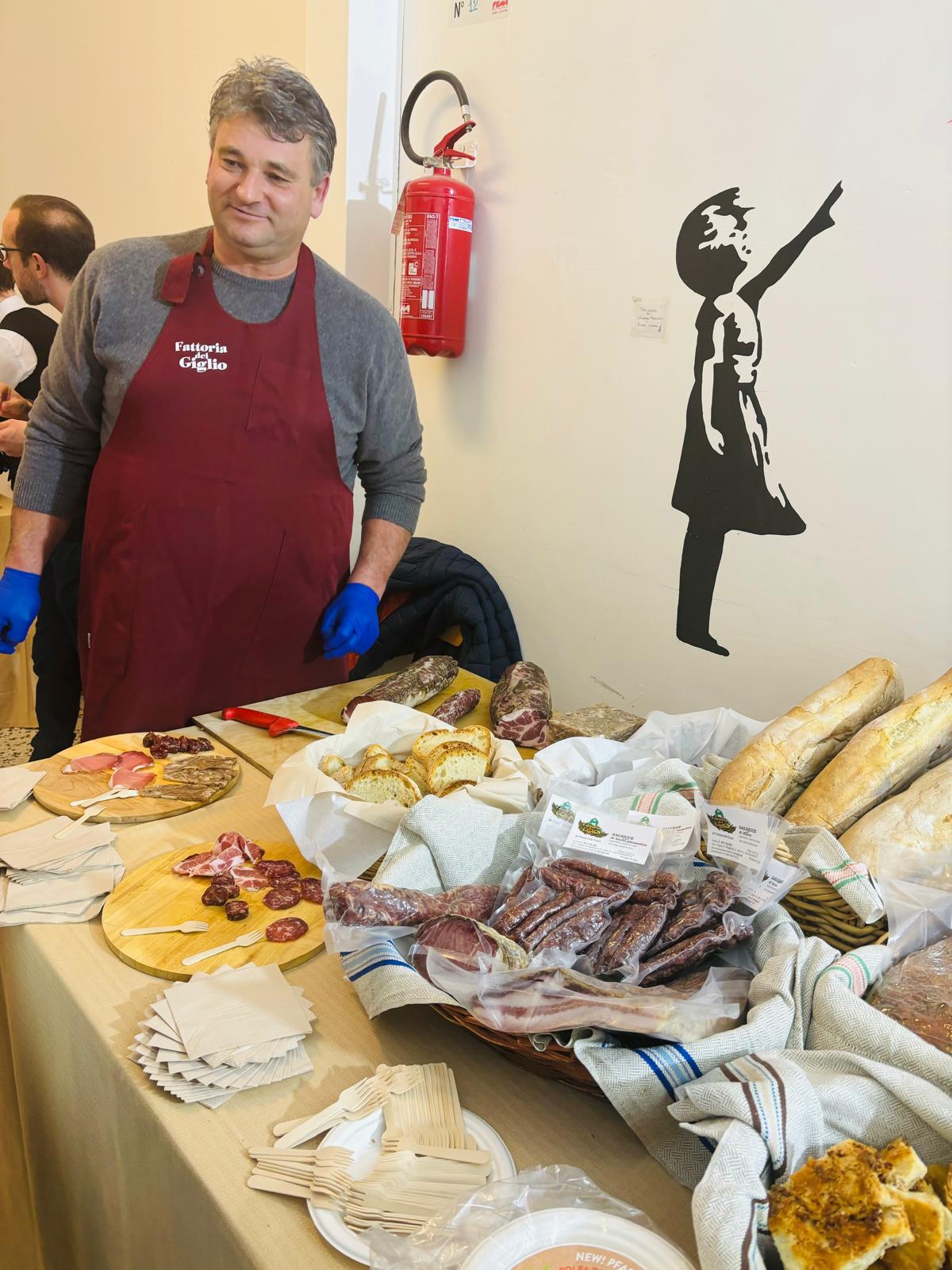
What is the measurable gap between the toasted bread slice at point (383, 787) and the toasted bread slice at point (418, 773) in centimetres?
5

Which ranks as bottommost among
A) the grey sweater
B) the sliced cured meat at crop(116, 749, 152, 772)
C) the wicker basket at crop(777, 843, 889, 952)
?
the sliced cured meat at crop(116, 749, 152, 772)

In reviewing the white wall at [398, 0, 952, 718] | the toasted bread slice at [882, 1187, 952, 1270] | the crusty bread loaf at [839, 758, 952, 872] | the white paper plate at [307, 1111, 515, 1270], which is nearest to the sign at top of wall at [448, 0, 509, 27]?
the white wall at [398, 0, 952, 718]

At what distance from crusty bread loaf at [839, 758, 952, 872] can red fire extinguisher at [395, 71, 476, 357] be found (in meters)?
2.36

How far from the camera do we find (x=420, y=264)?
314 cm

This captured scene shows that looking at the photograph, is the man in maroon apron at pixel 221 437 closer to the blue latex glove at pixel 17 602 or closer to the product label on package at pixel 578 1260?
the blue latex glove at pixel 17 602

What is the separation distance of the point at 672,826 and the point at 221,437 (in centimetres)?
135

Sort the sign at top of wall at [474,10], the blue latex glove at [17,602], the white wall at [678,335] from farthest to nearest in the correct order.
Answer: the sign at top of wall at [474,10] < the white wall at [678,335] < the blue latex glove at [17,602]

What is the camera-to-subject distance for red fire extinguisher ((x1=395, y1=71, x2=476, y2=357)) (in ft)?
10.2

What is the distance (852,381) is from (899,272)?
0.86 ft

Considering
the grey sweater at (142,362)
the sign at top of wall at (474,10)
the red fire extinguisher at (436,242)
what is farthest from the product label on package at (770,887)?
the sign at top of wall at (474,10)

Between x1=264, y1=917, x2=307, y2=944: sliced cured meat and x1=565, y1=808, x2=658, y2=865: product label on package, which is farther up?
x1=565, y1=808, x2=658, y2=865: product label on package

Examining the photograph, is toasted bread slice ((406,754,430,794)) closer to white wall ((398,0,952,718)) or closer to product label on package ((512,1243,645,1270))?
product label on package ((512,1243,645,1270))

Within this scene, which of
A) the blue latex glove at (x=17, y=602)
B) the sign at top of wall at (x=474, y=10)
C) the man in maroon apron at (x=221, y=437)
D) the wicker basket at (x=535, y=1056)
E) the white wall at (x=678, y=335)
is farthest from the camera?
the sign at top of wall at (x=474, y=10)

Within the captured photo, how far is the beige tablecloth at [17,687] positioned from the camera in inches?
158
